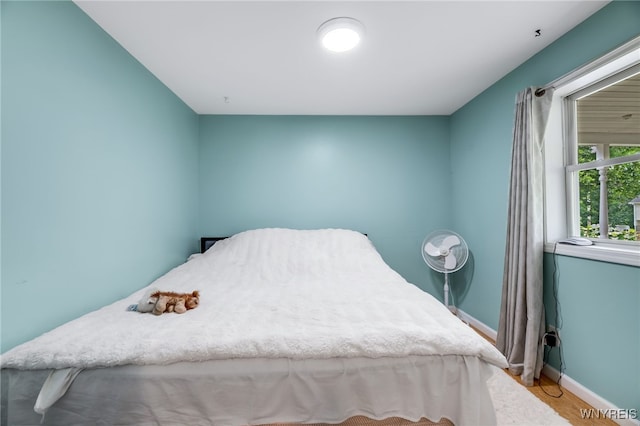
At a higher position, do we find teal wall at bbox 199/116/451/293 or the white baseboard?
teal wall at bbox 199/116/451/293

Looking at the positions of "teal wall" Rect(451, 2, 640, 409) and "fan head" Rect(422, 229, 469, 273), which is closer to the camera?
"teal wall" Rect(451, 2, 640, 409)

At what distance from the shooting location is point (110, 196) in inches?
72.9

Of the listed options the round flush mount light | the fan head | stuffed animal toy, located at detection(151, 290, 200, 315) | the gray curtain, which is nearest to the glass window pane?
the gray curtain

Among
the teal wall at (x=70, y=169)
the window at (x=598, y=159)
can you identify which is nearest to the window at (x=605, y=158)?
the window at (x=598, y=159)

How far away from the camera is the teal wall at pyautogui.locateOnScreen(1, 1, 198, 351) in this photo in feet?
4.18

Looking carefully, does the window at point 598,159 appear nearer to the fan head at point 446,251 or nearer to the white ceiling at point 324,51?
the white ceiling at point 324,51

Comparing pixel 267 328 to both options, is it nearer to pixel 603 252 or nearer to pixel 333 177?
pixel 603 252

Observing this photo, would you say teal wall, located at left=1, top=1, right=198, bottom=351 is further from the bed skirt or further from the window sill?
the window sill

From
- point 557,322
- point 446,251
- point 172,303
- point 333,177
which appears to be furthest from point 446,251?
point 172,303

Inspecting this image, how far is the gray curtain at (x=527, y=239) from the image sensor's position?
1.95m

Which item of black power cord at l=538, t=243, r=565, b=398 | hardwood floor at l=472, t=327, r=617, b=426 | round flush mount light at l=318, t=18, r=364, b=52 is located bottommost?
hardwood floor at l=472, t=327, r=617, b=426

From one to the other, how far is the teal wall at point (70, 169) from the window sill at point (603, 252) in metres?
3.07

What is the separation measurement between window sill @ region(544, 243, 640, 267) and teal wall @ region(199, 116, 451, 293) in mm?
1495

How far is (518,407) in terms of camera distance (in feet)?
5.56
